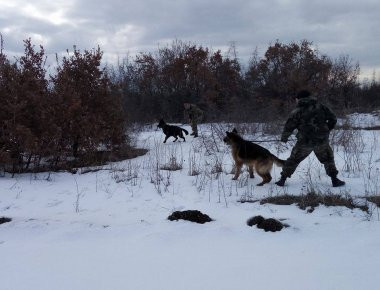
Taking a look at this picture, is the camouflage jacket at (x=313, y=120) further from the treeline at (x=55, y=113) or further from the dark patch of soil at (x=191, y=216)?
the treeline at (x=55, y=113)

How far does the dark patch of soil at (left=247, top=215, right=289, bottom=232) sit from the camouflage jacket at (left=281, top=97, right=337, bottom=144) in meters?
2.13

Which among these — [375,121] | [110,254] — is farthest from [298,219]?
[375,121]

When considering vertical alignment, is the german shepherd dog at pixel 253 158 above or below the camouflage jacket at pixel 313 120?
below

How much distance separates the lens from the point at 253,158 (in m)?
8.13

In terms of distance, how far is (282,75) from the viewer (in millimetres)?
31000

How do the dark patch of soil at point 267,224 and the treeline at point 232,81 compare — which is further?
the treeline at point 232,81

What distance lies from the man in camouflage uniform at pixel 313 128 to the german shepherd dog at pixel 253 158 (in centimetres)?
67

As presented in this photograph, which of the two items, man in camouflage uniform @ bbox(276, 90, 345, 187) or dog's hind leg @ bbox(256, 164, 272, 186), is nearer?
man in camouflage uniform @ bbox(276, 90, 345, 187)

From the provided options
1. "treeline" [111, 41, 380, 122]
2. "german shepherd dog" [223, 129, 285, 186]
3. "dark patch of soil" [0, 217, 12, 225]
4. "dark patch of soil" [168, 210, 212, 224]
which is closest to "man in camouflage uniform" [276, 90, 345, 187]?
"german shepherd dog" [223, 129, 285, 186]

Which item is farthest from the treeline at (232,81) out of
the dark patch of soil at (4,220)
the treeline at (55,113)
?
the dark patch of soil at (4,220)

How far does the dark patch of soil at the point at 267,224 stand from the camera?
217 inches

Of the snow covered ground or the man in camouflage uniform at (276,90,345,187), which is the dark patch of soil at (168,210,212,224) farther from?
the man in camouflage uniform at (276,90,345,187)

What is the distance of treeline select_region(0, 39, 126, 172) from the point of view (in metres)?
9.89

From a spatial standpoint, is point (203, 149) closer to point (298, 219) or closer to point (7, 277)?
point (298, 219)
